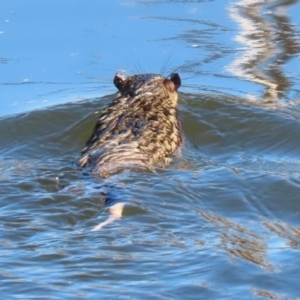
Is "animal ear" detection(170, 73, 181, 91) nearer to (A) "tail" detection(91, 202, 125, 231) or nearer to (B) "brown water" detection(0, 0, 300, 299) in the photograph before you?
(B) "brown water" detection(0, 0, 300, 299)

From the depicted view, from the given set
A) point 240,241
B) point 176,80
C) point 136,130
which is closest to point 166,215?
point 240,241

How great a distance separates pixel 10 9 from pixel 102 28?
54.6 inches

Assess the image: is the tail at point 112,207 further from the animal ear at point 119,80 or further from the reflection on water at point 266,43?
the reflection on water at point 266,43

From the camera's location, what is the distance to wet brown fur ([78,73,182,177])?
7727 millimetres

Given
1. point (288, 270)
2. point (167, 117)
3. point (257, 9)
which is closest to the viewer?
point (288, 270)

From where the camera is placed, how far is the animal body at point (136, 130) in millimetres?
7680

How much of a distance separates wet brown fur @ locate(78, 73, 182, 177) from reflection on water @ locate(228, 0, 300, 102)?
1.20 meters

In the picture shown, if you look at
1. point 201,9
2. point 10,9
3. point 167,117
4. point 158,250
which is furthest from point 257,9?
point 158,250

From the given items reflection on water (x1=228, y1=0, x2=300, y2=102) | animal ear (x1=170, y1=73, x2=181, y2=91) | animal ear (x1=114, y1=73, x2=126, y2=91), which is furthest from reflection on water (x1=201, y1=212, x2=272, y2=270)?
reflection on water (x1=228, y1=0, x2=300, y2=102)

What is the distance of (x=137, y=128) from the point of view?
8.27 m

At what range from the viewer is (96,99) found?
32.7 ft

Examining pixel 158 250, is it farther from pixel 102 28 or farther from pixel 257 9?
pixel 257 9

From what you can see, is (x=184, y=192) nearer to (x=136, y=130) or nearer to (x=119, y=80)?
(x=136, y=130)

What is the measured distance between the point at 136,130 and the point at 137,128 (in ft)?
0.14
